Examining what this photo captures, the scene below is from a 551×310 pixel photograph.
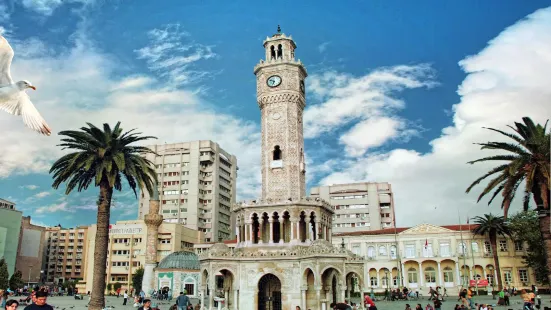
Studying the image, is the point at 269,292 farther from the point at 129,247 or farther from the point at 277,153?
the point at 129,247

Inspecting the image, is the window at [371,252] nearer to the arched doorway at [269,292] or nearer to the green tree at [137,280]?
the arched doorway at [269,292]

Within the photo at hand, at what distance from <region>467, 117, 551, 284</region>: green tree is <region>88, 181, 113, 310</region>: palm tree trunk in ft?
82.0

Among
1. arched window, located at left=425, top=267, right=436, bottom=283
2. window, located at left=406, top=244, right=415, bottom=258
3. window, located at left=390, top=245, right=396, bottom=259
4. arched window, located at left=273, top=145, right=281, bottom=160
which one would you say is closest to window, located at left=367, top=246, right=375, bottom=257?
window, located at left=390, top=245, right=396, bottom=259

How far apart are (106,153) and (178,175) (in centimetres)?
7786

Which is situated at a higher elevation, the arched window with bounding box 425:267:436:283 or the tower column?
the tower column

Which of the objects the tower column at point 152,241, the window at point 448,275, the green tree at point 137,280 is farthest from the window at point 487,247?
the green tree at point 137,280

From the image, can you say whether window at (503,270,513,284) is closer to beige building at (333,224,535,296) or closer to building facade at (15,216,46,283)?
beige building at (333,224,535,296)

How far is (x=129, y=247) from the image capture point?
9069 cm

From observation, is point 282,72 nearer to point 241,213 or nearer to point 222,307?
point 241,213

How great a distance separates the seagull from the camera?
10.7 m

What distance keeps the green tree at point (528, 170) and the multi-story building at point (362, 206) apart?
264 ft

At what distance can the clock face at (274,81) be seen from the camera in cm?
5184

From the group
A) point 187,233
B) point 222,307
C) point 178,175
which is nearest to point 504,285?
point 222,307

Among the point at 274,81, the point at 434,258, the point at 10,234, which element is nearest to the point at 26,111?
the point at 274,81
